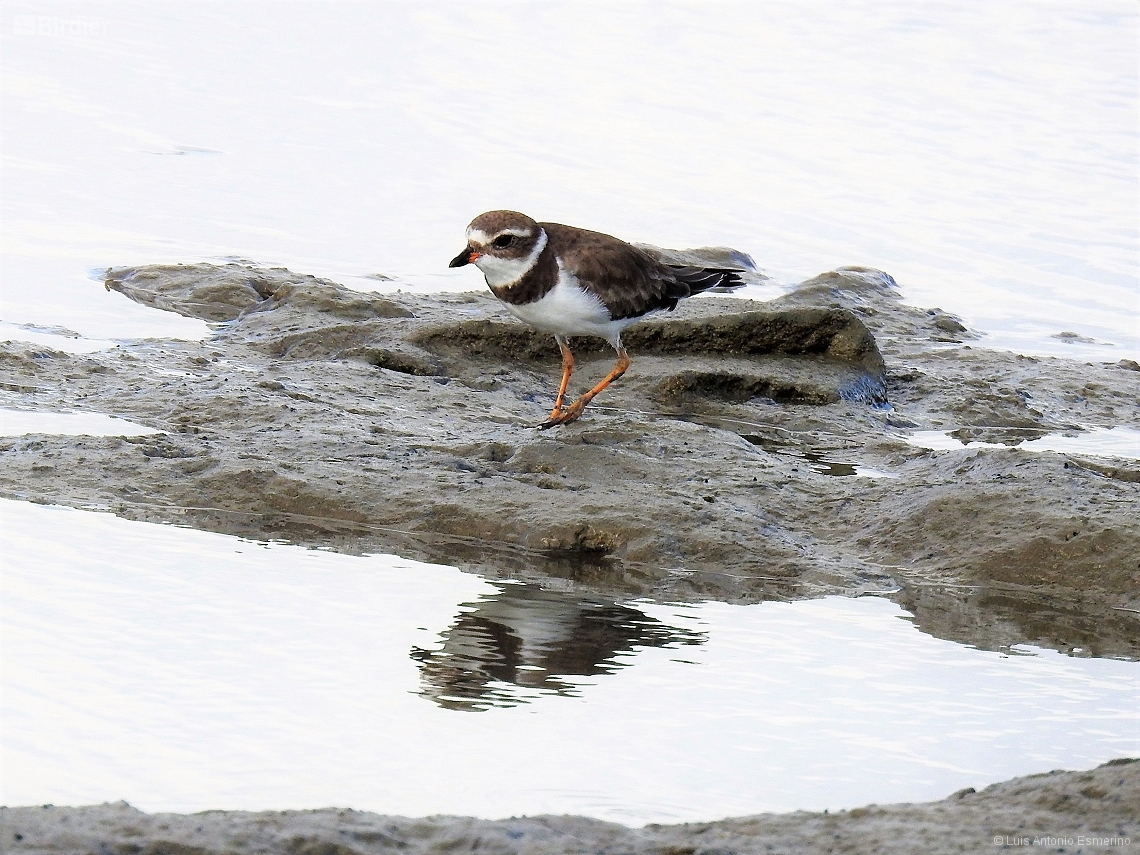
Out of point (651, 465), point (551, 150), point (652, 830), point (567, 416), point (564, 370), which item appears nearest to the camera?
point (652, 830)

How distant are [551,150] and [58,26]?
17.8 ft

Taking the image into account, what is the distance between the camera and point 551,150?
12.4 meters

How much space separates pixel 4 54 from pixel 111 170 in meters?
3.20

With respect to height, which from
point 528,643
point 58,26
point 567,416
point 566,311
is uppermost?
point 58,26

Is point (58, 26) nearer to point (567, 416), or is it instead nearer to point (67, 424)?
point (67, 424)

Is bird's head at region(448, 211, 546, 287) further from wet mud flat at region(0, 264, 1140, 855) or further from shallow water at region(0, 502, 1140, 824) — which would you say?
shallow water at region(0, 502, 1140, 824)

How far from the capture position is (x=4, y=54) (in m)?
13.9

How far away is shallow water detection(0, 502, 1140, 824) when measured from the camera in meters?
3.80

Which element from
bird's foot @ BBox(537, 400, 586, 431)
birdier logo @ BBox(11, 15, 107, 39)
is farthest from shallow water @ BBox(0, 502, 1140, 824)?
birdier logo @ BBox(11, 15, 107, 39)

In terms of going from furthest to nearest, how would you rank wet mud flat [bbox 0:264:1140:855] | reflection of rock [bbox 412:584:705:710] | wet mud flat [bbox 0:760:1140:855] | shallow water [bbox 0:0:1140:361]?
shallow water [bbox 0:0:1140:361] → wet mud flat [bbox 0:264:1140:855] → reflection of rock [bbox 412:584:705:710] → wet mud flat [bbox 0:760:1140:855]

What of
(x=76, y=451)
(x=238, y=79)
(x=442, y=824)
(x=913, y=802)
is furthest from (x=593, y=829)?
(x=238, y=79)

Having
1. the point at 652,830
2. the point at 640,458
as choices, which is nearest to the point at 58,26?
the point at 640,458

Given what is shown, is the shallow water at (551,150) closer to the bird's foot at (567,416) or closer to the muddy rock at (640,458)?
the muddy rock at (640,458)

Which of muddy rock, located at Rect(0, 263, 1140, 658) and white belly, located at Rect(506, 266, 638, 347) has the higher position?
white belly, located at Rect(506, 266, 638, 347)
